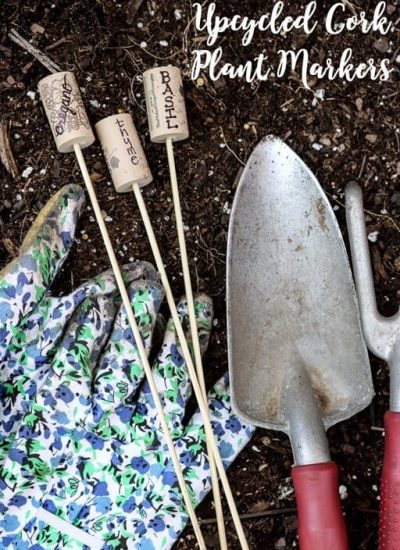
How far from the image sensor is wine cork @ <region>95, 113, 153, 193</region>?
1375 millimetres

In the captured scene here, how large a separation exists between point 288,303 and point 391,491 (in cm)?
33

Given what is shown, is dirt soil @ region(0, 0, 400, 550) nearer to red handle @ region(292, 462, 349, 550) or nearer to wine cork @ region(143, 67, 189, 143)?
wine cork @ region(143, 67, 189, 143)

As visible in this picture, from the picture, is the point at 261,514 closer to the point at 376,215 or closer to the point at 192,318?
the point at 192,318

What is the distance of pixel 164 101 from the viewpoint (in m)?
1.38

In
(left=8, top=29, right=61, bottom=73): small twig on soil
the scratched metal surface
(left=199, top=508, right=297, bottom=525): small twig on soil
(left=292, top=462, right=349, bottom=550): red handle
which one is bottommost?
(left=199, top=508, right=297, bottom=525): small twig on soil

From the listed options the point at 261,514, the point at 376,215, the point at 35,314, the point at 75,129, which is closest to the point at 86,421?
the point at 35,314

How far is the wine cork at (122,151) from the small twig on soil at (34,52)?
0.58ft

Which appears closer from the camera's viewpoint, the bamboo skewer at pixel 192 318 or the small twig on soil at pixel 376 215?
the bamboo skewer at pixel 192 318

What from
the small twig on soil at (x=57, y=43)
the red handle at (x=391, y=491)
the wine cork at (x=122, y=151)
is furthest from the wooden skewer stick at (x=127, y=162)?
the red handle at (x=391, y=491)

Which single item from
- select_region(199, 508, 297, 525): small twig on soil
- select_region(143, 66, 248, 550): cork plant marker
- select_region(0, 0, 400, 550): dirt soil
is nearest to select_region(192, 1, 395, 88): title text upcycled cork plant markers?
select_region(0, 0, 400, 550): dirt soil

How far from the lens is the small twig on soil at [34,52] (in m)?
1.50

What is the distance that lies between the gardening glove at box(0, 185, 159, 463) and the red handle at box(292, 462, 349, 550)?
435 millimetres

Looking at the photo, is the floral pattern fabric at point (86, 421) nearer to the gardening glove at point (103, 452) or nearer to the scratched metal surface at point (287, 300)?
Result: the gardening glove at point (103, 452)

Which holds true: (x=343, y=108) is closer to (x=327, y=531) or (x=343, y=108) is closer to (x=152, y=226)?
(x=152, y=226)
